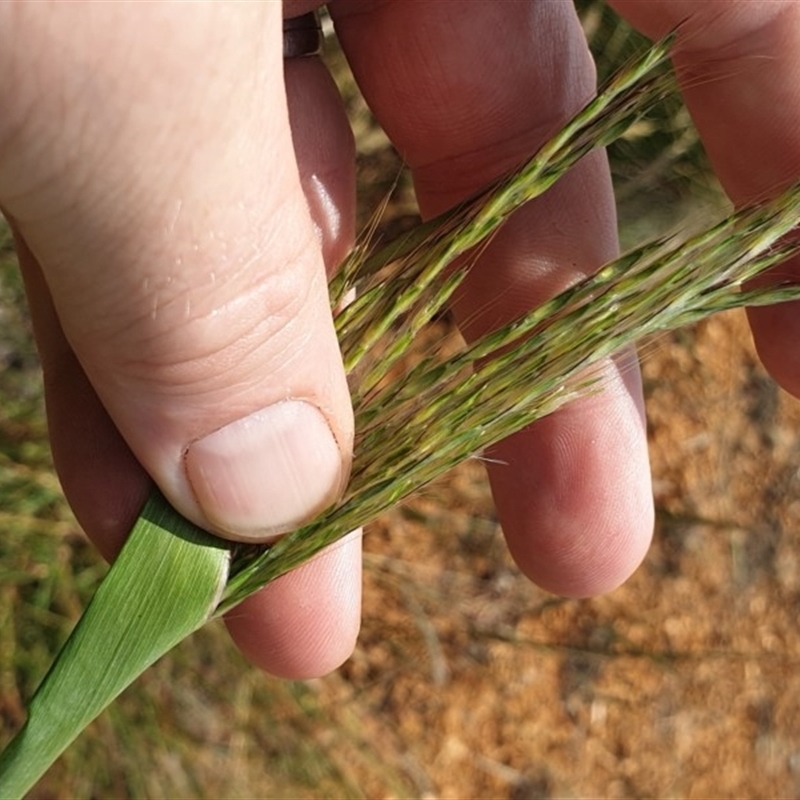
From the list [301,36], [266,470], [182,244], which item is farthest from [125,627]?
[301,36]

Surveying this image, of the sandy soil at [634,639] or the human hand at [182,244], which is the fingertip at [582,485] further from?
the sandy soil at [634,639]

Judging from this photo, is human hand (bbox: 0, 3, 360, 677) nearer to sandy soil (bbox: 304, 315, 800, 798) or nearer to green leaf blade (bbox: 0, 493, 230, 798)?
green leaf blade (bbox: 0, 493, 230, 798)

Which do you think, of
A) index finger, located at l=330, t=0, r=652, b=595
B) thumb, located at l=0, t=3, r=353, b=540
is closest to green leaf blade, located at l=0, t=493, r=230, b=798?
thumb, located at l=0, t=3, r=353, b=540

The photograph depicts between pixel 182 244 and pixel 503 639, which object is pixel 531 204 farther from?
pixel 503 639

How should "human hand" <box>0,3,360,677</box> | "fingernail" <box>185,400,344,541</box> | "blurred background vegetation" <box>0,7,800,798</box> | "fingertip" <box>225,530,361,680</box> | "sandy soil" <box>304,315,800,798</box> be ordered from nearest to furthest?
"human hand" <box>0,3,360,677</box>
"fingernail" <box>185,400,344,541</box>
"fingertip" <box>225,530,361,680</box>
"blurred background vegetation" <box>0,7,800,798</box>
"sandy soil" <box>304,315,800,798</box>

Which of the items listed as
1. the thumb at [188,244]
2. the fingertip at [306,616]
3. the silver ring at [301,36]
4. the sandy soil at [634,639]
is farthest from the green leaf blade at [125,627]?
the sandy soil at [634,639]

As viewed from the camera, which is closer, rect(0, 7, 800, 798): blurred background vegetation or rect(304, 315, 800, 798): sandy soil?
rect(0, 7, 800, 798): blurred background vegetation
